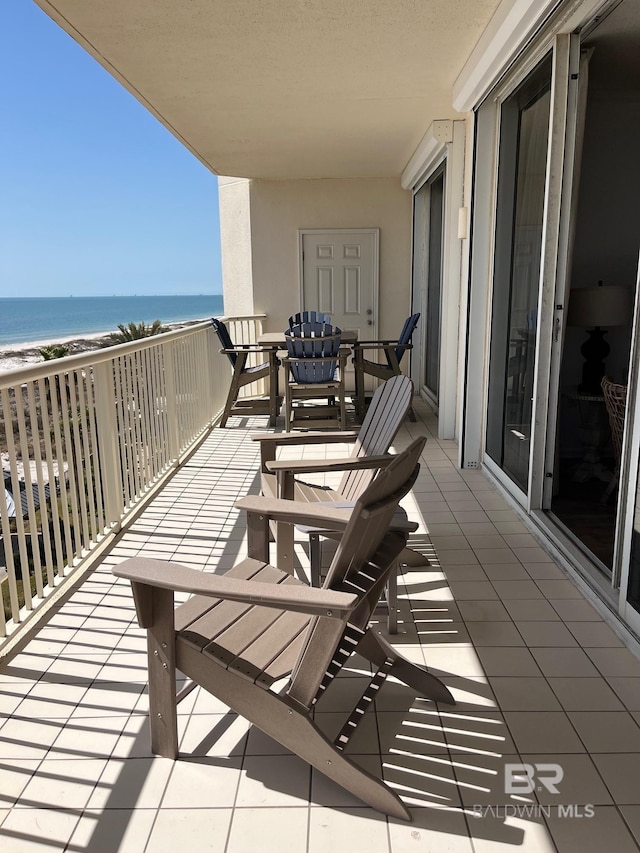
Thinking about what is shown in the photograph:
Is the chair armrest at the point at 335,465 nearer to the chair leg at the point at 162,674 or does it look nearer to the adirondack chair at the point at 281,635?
the adirondack chair at the point at 281,635

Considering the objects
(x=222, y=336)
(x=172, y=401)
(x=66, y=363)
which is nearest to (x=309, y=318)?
(x=222, y=336)

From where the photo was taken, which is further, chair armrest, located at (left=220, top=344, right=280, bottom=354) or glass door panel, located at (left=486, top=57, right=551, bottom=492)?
chair armrest, located at (left=220, top=344, right=280, bottom=354)

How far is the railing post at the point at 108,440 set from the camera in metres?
3.23

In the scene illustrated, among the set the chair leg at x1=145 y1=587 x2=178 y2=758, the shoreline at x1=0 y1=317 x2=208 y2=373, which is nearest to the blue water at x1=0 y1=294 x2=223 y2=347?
the shoreline at x1=0 y1=317 x2=208 y2=373

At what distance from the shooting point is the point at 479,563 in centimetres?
303

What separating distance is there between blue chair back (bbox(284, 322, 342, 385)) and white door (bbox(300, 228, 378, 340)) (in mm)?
2455

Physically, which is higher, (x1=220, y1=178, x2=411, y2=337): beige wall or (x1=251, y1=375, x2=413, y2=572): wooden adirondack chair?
(x1=220, y1=178, x2=411, y2=337): beige wall

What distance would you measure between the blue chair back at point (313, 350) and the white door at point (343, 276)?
2.45 metres

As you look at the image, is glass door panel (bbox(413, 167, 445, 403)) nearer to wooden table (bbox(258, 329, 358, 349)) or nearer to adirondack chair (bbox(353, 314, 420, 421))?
adirondack chair (bbox(353, 314, 420, 421))

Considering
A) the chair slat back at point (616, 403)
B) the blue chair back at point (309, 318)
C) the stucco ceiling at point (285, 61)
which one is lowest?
the chair slat back at point (616, 403)

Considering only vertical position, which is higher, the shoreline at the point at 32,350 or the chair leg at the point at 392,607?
the chair leg at the point at 392,607

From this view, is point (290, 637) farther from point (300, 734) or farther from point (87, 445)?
point (87, 445)

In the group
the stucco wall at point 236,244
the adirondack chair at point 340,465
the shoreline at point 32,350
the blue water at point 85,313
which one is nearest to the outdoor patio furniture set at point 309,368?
the stucco wall at point 236,244

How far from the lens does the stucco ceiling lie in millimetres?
3115
